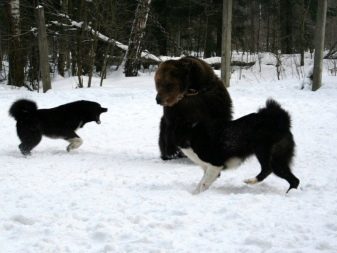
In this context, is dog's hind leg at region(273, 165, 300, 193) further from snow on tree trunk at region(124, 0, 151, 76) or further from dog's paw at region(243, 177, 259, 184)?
snow on tree trunk at region(124, 0, 151, 76)

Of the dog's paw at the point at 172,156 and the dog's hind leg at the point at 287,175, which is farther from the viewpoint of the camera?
the dog's paw at the point at 172,156

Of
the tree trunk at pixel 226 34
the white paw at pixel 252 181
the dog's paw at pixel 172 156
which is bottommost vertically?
the dog's paw at pixel 172 156

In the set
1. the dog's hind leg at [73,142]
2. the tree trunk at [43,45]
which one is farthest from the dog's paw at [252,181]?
the tree trunk at [43,45]

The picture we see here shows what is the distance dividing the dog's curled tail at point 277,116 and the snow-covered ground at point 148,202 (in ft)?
2.51

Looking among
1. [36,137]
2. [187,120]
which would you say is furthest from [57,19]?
[187,120]

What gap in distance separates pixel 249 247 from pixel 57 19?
19547mm

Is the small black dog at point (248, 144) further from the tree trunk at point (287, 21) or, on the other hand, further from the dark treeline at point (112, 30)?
the tree trunk at point (287, 21)

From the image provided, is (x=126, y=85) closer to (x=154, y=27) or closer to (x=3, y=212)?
(x=154, y=27)

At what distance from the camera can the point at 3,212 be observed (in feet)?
14.3

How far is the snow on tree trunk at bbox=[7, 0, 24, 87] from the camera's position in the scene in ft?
60.4

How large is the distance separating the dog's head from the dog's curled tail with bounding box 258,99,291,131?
1.14 m

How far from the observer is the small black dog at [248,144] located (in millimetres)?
5410

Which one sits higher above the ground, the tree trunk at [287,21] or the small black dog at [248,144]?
the tree trunk at [287,21]

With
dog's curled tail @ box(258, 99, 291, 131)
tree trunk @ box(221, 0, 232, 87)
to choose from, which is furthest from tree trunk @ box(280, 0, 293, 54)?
dog's curled tail @ box(258, 99, 291, 131)
